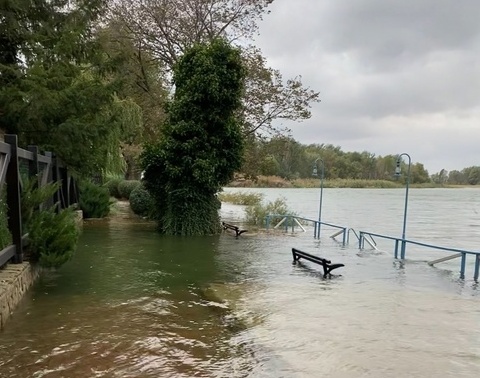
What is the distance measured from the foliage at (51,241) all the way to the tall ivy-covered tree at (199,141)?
9.50 meters

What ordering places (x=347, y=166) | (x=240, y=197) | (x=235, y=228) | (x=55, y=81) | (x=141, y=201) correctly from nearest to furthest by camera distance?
1. (x=55, y=81)
2. (x=235, y=228)
3. (x=141, y=201)
4. (x=240, y=197)
5. (x=347, y=166)

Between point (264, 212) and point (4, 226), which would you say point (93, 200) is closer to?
point (264, 212)

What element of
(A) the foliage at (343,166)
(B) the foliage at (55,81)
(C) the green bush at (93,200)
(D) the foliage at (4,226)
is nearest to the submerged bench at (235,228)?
(C) the green bush at (93,200)

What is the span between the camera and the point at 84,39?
48.7 feet

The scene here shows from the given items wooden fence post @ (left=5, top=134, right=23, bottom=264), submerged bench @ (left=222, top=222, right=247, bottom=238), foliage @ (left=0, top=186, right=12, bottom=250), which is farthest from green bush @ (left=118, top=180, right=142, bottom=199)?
foliage @ (left=0, top=186, right=12, bottom=250)

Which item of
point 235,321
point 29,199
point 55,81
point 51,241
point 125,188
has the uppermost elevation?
point 55,81

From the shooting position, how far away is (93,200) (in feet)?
70.1

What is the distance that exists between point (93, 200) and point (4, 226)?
14.5 metres

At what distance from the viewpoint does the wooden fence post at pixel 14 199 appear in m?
7.47

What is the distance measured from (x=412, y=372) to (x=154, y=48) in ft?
76.0

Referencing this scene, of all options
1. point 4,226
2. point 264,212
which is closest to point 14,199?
point 4,226

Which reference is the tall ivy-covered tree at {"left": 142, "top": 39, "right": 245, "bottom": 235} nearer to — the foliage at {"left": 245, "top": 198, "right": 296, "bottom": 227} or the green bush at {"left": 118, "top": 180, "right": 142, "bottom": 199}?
the foliage at {"left": 245, "top": 198, "right": 296, "bottom": 227}

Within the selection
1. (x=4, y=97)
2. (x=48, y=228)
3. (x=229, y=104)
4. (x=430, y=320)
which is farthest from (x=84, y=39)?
(x=430, y=320)

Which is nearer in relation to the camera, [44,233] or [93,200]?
[44,233]
